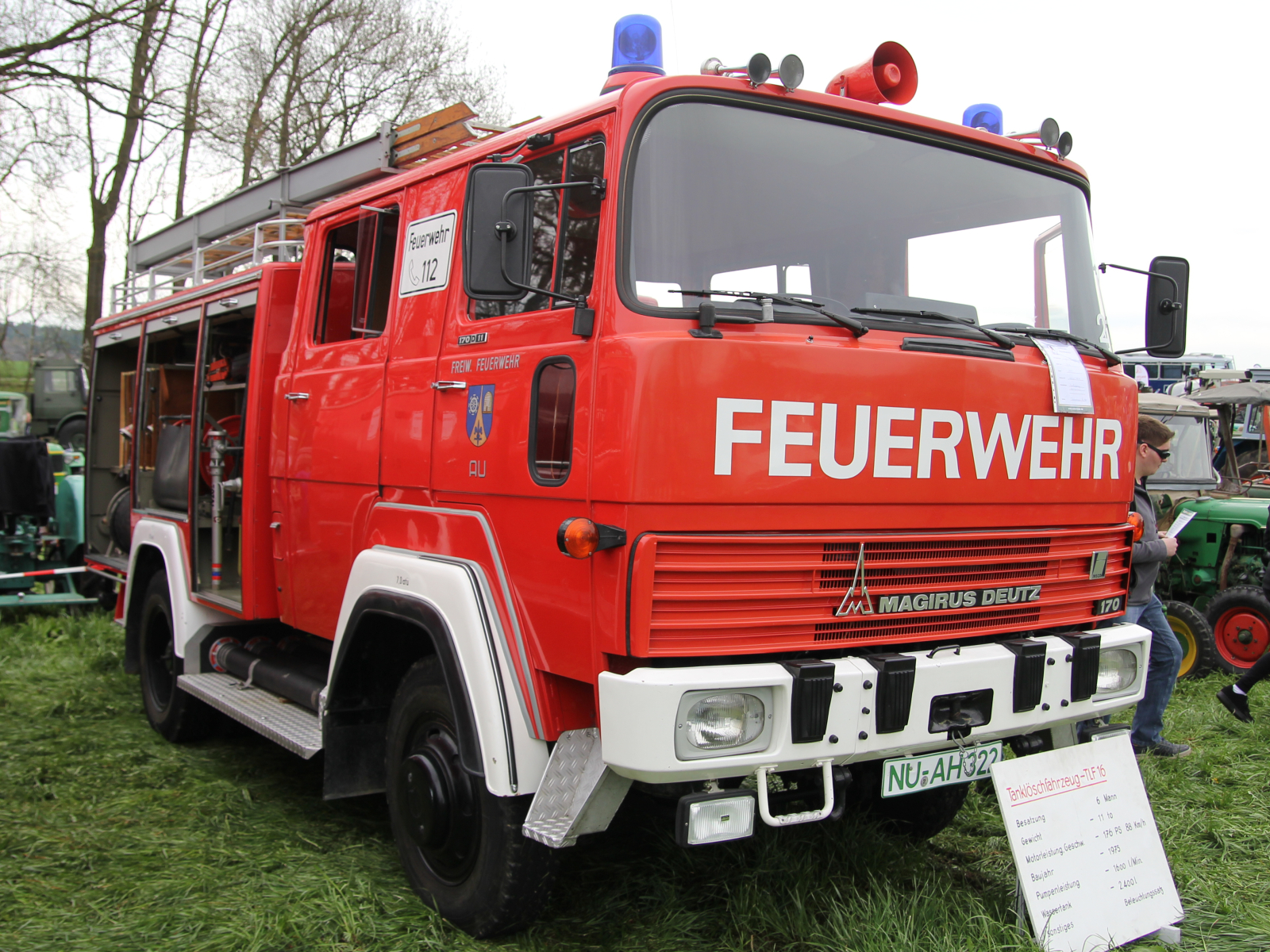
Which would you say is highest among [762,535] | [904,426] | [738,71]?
[738,71]

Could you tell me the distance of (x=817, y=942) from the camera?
3180 millimetres

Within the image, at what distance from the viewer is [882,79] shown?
3.36 meters

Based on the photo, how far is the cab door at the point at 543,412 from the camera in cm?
292

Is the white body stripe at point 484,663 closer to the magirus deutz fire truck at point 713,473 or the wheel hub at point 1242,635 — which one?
the magirus deutz fire truck at point 713,473

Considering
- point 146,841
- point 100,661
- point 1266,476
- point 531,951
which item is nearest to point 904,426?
point 531,951

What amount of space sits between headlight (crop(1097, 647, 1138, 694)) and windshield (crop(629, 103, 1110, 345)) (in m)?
1.15

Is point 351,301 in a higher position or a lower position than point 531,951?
higher

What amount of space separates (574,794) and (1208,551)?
23.4 feet

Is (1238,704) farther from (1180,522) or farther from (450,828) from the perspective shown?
(450,828)

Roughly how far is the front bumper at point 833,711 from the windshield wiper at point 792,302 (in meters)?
0.95

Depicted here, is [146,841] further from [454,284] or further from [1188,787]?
[1188,787]

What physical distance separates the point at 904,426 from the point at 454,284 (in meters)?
1.64

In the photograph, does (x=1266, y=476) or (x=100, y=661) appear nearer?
(x=100, y=661)

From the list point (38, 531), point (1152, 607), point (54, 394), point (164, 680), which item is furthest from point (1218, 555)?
point (54, 394)
